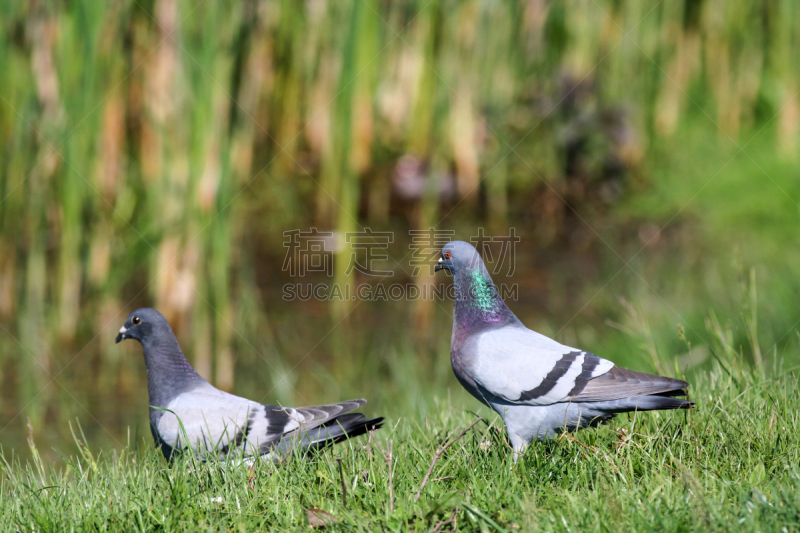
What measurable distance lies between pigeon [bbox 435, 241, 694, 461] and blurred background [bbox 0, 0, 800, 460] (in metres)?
0.55

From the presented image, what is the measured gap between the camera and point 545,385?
8.75ft

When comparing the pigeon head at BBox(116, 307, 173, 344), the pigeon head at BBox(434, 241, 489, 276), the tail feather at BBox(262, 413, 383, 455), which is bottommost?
the tail feather at BBox(262, 413, 383, 455)

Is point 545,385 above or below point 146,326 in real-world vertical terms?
below

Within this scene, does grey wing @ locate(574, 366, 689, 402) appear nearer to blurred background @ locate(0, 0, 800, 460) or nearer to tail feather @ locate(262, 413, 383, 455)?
blurred background @ locate(0, 0, 800, 460)

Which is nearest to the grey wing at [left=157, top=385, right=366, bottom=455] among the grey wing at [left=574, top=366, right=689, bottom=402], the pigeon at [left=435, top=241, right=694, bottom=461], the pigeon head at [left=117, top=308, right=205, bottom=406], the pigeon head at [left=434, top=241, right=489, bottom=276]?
the pigeon head at [left=117, top=308, right=205, bottom=406]

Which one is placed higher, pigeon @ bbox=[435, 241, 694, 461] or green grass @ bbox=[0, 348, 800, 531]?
pigeon @ bbox=[435, 241, 694, 461]

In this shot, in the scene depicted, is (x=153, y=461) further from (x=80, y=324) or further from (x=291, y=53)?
(x=291, y=53)

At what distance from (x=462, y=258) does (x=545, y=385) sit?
67 cm

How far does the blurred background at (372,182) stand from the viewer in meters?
4.74

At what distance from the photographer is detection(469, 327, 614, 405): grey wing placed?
266 centimetres

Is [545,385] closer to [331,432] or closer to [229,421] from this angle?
[331,432]

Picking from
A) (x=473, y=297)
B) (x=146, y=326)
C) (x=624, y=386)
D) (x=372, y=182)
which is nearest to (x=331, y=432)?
(x=473, y=297)

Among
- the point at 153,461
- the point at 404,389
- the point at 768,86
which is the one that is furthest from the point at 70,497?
the point at 768,86

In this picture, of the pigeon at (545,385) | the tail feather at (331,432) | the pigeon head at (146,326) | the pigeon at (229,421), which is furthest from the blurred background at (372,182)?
the tail feather at (331,432)
